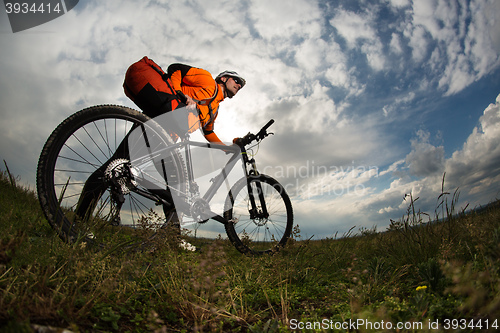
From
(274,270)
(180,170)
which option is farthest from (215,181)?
(274,270)

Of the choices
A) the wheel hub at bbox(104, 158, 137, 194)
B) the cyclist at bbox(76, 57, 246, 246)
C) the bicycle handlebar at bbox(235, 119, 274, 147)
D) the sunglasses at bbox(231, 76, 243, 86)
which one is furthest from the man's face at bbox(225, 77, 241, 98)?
the wheel hub at bbox(104, 158, 137, 194)

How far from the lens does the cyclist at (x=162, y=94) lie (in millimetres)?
3127

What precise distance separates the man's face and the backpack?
1.91 m

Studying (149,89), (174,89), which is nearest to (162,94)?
(149,89)

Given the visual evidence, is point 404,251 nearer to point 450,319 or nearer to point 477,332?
point 450,319

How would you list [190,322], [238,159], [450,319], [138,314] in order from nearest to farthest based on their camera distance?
[450,319], [138,314], [190,322], [238,159]

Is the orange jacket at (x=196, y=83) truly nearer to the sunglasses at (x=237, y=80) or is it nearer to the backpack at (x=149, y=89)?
the backpack at (x=149, y=89)

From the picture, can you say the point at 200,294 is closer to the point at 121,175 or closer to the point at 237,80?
the point at 121,175

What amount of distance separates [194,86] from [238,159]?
162 cm

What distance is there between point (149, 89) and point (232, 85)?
224 centimetres

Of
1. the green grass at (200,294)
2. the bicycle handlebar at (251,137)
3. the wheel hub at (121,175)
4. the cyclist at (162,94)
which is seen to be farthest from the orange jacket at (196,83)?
the green grass at (200,294)

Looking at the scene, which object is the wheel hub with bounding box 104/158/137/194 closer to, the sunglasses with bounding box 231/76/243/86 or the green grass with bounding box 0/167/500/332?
the green grass with bounding box 0/167/500/332

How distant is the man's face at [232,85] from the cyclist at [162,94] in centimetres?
31

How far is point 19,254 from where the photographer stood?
65.3 inches
